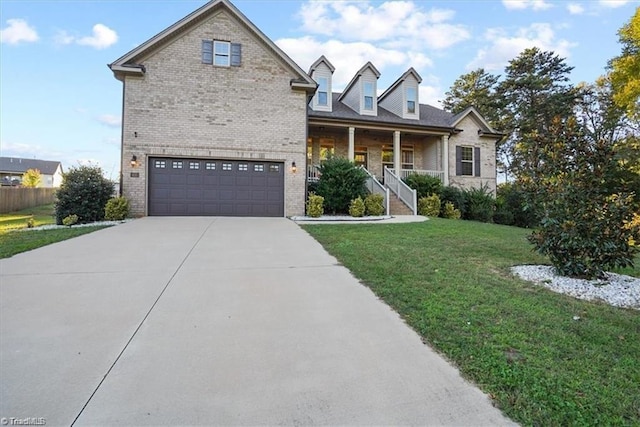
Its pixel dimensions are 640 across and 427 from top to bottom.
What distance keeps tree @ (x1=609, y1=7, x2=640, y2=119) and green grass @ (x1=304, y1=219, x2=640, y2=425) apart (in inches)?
746

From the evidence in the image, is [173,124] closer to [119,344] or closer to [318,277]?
[318,277]

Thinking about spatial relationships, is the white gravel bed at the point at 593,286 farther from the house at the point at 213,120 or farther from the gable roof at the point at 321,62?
the gable roof at the point at 321,62

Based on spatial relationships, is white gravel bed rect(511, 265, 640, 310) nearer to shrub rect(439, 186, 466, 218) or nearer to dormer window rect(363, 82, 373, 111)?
shrub rect(439, 186, 466, 218)

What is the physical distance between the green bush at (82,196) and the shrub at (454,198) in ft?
47.8

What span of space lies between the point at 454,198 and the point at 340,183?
256 inches

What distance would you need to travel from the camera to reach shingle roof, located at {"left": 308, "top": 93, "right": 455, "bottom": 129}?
17.4 meters

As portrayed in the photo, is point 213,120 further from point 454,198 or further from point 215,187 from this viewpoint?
point 454,198

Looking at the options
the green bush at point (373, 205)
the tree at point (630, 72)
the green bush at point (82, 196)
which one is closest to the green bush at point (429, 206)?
the green bush at point (373, 205)

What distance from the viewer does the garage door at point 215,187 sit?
13.3 metres

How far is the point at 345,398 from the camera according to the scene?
2211 millimetres

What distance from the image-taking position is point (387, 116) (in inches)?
761

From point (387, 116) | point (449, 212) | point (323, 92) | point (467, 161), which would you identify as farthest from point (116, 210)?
point (467, 161)

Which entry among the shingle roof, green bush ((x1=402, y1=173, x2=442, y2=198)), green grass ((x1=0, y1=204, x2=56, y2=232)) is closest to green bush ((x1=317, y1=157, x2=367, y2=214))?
green bush ((x1=402, y1=173, x2=442, y2=198))

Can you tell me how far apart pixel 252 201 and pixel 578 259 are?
11.2 meters
